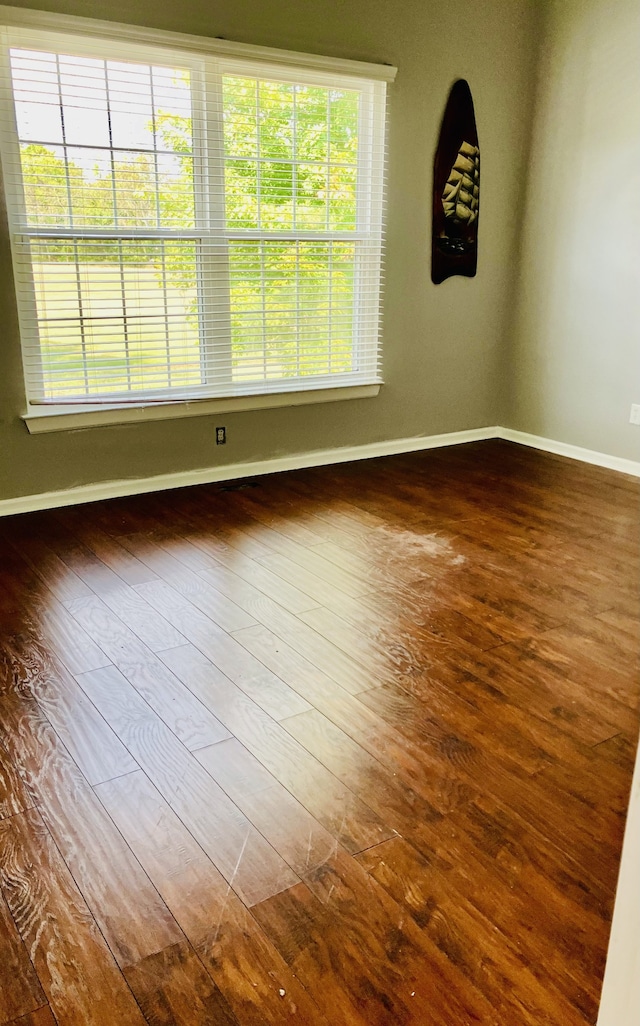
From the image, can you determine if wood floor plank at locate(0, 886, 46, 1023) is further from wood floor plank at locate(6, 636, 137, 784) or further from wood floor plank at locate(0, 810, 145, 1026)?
wood floor plank at locate(6, 636, 137, 784)

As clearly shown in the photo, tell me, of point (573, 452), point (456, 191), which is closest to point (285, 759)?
point (573, 452)

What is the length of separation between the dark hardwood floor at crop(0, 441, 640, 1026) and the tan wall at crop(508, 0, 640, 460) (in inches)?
55.3

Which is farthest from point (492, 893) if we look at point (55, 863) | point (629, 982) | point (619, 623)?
point (619, 623)

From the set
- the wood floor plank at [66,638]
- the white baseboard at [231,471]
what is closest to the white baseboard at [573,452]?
the white baseboard at [231,471]

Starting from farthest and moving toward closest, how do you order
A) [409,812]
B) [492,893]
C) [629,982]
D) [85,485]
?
[85,485], [409,812], [492,893], [629,982]

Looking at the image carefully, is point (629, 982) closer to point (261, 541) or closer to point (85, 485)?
point (261, 541)

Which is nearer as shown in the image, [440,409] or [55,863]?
[55,863]

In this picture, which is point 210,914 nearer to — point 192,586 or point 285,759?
point 285,759

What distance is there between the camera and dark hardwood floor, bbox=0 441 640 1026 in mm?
1397

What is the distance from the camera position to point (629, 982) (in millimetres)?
623

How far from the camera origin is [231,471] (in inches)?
165

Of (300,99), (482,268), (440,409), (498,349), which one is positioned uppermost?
(300,99)

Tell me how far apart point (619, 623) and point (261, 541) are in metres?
1.47

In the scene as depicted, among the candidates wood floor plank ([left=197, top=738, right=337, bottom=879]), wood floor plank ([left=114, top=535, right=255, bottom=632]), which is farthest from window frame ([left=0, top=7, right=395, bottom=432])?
wood floor plank ([left=197, top=738, right=337, bottom=879])
